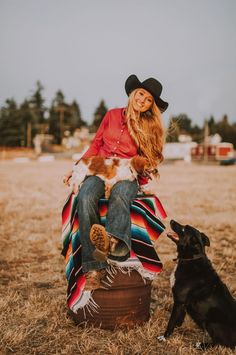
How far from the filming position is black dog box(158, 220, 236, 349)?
365cm

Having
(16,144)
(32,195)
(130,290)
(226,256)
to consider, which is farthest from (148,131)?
(16,144)

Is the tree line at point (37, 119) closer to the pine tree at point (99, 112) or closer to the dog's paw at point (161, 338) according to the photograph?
the pine tree at point (99, 112)

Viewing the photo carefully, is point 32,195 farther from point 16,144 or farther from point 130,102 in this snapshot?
point 16,144

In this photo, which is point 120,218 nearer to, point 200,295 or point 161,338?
point 200,295

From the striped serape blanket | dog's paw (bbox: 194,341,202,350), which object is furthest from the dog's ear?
dog's paw (bbox: 194,341,202,350)

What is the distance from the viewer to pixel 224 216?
11.2m

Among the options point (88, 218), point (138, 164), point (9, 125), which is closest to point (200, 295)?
point (88, 218)

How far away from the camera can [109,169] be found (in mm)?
4180

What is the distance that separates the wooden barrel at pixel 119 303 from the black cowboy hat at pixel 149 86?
1.87m

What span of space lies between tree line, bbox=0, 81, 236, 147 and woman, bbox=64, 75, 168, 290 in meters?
63.3

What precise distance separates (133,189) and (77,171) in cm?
60

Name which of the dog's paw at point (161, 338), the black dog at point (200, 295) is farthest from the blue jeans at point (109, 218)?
the dog's paw at point (161, 338)

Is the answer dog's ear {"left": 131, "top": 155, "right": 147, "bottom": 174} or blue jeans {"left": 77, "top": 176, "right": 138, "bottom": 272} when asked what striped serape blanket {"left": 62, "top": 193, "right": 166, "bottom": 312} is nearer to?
blue jeans {"left": 77, "top": 176, "right": 138, "bottom": 272}

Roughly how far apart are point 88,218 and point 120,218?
0.30 metres
